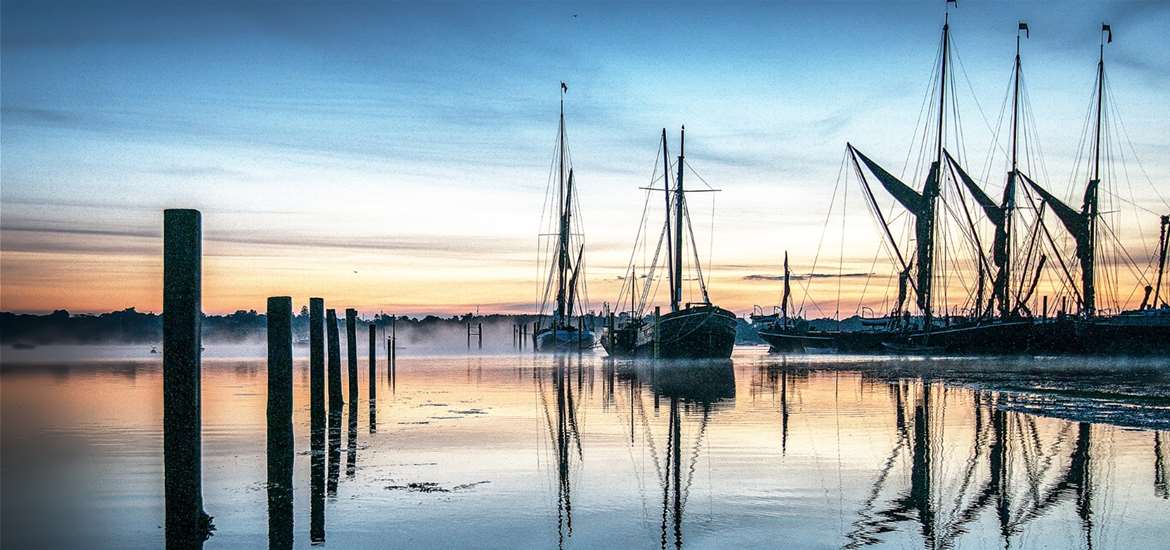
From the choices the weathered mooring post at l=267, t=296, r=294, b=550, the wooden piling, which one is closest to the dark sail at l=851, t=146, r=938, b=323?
the wooden piling

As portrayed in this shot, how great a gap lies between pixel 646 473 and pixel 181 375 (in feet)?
22.8

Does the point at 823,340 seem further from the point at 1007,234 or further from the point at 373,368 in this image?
the point at 373,368

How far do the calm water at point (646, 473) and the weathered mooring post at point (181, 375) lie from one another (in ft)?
1.60

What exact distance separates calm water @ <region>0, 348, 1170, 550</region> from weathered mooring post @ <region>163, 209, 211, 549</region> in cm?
49

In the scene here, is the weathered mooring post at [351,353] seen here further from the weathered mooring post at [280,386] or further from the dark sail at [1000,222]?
the dark sail at [1000,222]

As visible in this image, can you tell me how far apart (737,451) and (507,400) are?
14090 mm

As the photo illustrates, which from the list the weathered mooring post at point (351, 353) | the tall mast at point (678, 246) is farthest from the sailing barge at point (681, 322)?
the weathered mooring post at point (351, 353)

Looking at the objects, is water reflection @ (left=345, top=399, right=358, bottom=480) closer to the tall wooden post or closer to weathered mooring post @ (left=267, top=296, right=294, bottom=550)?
the tall wooden post

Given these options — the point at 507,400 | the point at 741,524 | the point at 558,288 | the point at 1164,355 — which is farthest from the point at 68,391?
the point at 1164,355

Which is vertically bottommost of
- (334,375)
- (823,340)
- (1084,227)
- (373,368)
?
(823,340)

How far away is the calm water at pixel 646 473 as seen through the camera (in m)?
11.1

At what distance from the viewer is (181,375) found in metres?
10.9

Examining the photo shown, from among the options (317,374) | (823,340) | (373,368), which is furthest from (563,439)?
(823,340)

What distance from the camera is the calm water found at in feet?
36.4
